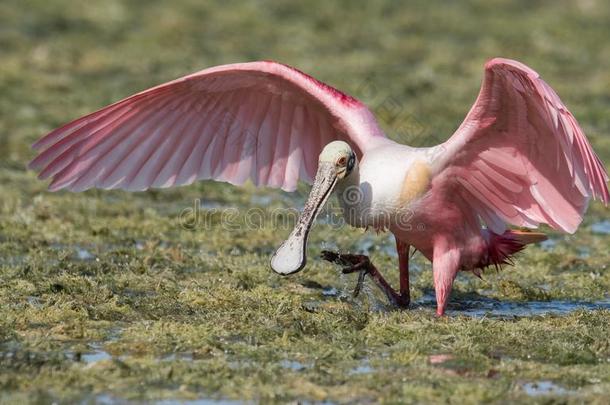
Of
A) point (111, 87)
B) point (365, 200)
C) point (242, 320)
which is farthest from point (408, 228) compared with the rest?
point (111, 87)

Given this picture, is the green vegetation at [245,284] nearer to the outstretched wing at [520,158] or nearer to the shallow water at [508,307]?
the shallow water at [508,307]

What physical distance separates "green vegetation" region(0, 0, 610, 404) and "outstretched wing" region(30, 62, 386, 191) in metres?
0.71

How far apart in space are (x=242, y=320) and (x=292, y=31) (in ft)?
A: 38.4

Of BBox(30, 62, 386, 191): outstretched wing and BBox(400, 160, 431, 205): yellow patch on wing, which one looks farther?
BBox(30, 62, 386, 191): outstretched wing

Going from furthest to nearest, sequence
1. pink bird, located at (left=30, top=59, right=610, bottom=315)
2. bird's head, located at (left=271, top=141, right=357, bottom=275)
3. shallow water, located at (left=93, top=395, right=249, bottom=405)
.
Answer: bird's head, located at (left=271, top=141, right=357, bottom=275) → pink bird, located at (left=30, top=59, right=610, bottom=315) → shallow water, located at (left=93, top=395, right=249, bottom=405)

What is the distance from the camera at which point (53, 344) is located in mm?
6855

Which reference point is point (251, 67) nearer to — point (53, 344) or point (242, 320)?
point (242, 320)

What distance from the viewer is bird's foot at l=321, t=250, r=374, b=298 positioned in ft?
27.7

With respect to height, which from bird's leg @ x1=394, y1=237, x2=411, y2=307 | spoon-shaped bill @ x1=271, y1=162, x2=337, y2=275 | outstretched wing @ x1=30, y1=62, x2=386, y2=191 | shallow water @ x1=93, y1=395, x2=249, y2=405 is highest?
outstretched wing @ x1=30, y1=62, x2=386, y2=191

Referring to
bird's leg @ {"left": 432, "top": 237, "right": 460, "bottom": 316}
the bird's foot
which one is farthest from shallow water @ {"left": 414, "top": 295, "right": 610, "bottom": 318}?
the bird's foot

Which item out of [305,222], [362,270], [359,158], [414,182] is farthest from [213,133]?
[414,182]

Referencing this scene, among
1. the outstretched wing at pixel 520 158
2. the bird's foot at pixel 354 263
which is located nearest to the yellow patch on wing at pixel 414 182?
the outstretched wing at pixel 520 158

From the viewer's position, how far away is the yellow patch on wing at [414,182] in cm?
774

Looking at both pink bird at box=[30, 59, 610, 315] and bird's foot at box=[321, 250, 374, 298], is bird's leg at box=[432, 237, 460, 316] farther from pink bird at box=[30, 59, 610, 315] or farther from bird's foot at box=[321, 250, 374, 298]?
bird's foot at box=[321, 250, 374, 298]
